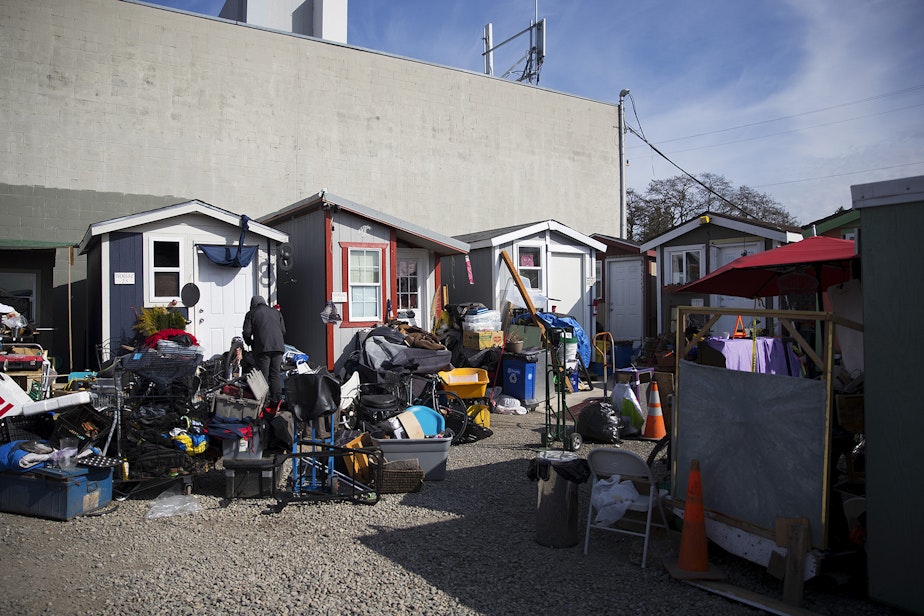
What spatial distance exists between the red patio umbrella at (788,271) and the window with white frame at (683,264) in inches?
317

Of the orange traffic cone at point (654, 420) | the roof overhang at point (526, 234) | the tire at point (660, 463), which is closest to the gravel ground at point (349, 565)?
the tire at point (660, 463)

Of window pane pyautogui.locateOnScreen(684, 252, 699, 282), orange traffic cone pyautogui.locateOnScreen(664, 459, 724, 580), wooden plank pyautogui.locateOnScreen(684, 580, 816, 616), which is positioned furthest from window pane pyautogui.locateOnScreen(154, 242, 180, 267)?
window pane pyautogui.locateOnScreen(684, 252, 699, 282)

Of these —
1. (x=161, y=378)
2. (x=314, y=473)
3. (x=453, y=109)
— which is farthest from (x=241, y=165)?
(x=314, y=473)

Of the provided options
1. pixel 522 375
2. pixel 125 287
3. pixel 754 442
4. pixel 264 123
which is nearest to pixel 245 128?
pixel 264 123

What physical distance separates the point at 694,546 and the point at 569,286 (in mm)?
11214

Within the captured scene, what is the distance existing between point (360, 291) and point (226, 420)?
514cm

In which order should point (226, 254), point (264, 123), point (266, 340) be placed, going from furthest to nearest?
point (264, 123)
point (226, 254)
point (266, 340)

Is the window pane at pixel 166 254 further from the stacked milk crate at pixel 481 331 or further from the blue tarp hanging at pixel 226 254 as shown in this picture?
the stacked milk crate at pixel 481 331

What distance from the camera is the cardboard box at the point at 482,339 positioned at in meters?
12.4

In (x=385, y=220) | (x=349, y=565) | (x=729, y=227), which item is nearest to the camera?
(x=349, y=565)

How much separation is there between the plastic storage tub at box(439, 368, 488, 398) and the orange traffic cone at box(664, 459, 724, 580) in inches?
208

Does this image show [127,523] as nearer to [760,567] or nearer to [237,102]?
[760,567]

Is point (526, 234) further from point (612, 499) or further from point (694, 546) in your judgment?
point (694, 546)

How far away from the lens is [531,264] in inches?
593
